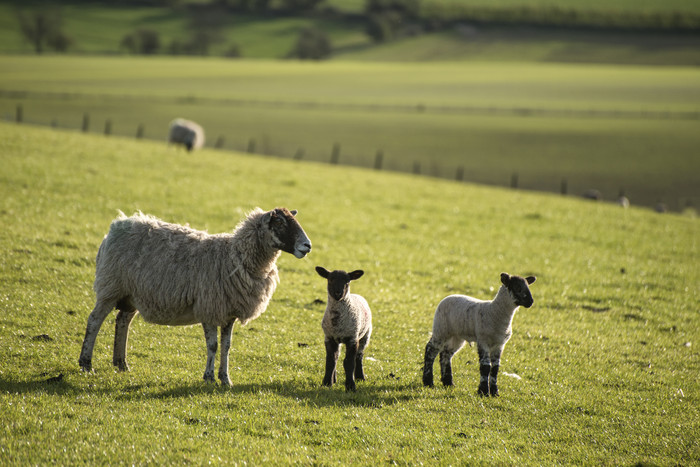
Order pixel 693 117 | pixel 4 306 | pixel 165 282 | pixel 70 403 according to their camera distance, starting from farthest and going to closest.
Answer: pixel 693 117, pixel 4 306, pixel 165 282, pixel 70 403

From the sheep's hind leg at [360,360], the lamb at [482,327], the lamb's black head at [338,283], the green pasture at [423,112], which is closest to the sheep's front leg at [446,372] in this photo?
the lamb at [482,327]

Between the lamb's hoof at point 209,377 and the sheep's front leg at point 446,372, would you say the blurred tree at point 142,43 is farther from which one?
the sheep's front leg at point 446,372

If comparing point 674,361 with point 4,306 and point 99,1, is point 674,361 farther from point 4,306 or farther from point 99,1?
point 99,1

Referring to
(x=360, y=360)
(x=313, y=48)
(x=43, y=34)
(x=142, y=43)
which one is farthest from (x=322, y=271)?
(x=142, y=43)

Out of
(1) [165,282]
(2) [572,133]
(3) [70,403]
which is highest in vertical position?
(2) [572,133]

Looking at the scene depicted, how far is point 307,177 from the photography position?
32.3 meters

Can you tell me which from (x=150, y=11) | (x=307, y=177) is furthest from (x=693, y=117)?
(x=150, y=11)

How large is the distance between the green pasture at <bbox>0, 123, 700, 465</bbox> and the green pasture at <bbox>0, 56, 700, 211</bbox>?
23330 mm

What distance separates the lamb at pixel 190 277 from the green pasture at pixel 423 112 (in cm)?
Result: 3589

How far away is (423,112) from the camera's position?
82.8 metres

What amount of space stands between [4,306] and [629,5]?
188 m

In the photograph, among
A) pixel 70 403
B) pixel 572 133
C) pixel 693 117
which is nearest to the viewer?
pixel 70 403

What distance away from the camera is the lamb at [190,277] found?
9922mm

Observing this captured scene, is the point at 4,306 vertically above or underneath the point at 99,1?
underneath
